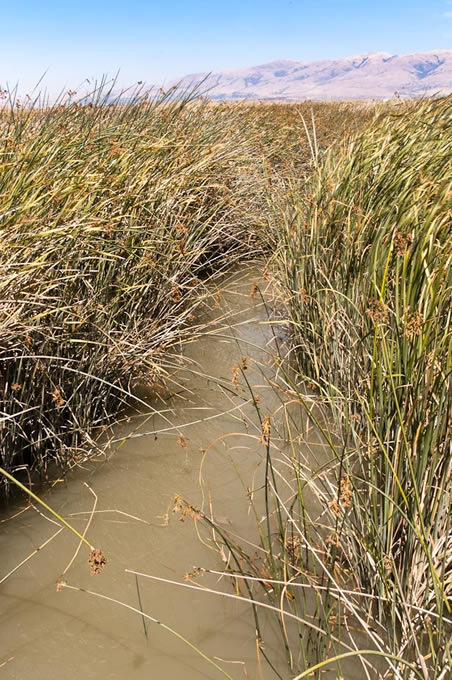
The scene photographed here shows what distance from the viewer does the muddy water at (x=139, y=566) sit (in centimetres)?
155

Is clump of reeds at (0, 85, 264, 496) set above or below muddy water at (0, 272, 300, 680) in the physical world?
above

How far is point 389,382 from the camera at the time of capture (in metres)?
1.70

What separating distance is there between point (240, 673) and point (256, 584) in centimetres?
29

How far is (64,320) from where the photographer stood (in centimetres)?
223

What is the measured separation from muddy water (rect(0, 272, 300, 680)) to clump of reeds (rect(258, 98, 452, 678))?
29 centimetres

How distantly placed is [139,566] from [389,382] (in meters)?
1.02

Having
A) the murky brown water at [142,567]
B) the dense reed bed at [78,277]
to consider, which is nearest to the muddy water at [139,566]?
the murky brown water at [142,567]

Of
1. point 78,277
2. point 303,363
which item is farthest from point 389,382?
point 78,277

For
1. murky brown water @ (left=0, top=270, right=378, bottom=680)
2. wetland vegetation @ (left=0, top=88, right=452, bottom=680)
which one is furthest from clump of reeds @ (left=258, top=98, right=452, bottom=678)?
murky brown water @ (left=0, top=270, right=378, bottom=680)

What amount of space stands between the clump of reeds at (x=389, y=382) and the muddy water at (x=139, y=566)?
A: 0.29 metres

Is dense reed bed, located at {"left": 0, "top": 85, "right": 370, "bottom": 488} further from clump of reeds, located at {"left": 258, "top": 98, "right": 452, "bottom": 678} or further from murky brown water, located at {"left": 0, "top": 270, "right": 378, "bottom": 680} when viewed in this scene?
clump of reeds, located at {"left": 258, "top": 98, "right": 452, "bottom": 678}

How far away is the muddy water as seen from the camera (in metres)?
1.55

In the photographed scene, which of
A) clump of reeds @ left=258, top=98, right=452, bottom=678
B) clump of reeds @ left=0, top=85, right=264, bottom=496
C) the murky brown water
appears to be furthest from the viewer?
clump of reeds @ left=0, top=85, right=264, bottom=496

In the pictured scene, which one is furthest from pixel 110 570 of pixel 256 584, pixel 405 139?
pixel 405 139
